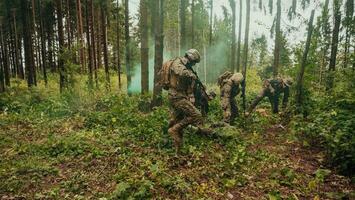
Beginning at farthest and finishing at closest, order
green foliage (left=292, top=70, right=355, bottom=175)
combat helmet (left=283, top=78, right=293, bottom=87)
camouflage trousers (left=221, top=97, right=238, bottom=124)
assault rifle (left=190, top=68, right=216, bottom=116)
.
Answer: combat helmet (left=283, top=78, right=293, bottom=87) → assault rifle (left=190, top=68, right=216, bottom=116) → camouflage trousers (left=221, top=97, right=238, bottom=124) → green foliage (left=292, top=70, right=355, bottom=175)

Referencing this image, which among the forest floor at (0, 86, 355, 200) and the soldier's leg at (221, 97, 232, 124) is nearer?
the forest floor at (0, 86, 355, 200)

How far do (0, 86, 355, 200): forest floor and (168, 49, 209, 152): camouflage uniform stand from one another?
1.66 ft

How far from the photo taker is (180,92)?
7480mm

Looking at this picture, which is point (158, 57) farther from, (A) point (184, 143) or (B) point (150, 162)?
(B) point (150, 162)

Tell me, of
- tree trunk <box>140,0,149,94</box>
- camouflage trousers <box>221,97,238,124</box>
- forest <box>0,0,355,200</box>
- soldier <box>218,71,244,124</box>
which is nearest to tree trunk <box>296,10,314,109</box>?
forest <box>0,0,355,200</box>

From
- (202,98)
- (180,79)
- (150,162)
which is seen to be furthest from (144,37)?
(150,162)

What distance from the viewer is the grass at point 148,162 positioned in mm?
5660

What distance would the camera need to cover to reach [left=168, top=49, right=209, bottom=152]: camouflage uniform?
736 centimetres

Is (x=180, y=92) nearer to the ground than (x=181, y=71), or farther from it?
nearer to the ground

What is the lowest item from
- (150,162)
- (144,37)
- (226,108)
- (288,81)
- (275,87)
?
(150,162)

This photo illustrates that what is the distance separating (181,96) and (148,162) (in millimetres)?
1738

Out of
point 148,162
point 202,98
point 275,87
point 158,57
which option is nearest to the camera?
point 148,162

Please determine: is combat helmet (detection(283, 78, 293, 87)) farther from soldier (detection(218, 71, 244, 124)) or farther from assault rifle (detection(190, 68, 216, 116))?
assault rifle (detection(190, 68, 216, 116))

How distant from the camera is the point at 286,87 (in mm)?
12180
